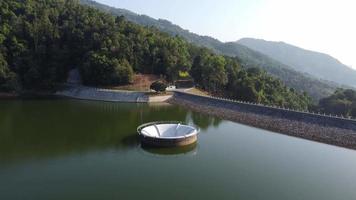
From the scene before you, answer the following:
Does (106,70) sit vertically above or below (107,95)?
above

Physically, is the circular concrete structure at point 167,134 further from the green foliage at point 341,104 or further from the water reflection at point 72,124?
the green foliage at point 341,104

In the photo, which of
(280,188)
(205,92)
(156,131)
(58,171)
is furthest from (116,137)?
(205,92)

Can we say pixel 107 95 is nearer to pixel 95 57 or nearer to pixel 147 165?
pixel 95 57

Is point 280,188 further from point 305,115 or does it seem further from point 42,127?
point 42,127

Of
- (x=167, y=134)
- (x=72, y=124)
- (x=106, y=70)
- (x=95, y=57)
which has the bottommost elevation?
(x=72, y=124)

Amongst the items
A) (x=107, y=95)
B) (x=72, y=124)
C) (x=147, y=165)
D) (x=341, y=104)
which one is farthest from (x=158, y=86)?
(x=341, y=104)

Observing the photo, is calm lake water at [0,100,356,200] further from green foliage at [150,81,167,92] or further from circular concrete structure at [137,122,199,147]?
green foliage at [150,81,167,92]
